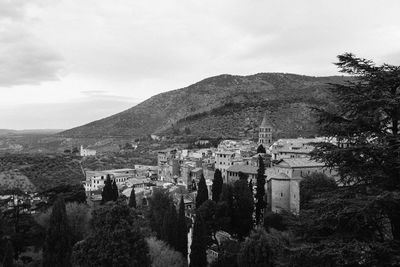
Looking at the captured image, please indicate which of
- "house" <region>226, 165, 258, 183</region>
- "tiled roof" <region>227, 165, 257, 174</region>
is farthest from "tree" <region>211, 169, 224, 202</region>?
"tiled roof" <region>227, 165, 257, 174</region>

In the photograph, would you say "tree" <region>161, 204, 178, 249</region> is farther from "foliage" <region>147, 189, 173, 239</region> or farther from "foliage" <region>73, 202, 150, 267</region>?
"foliage" <region>73, 202, 150, 267</region>

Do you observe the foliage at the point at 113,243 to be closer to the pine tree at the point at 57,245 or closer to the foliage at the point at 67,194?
the pine tree at the point at 57,245

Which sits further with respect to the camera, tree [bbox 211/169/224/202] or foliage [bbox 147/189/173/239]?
tree [bbox 211/169/224/202]

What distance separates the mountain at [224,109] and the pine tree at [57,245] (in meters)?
76.3

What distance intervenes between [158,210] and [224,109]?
96130mm

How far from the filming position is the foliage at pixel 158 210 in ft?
114

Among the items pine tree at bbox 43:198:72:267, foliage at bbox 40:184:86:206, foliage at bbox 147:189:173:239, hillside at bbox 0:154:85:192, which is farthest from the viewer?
hillside at bbox 0:154:85:192

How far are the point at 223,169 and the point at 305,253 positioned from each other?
4834 centimetres

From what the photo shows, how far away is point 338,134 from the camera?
25.4 ft

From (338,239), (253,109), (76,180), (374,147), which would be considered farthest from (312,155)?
(253,109)

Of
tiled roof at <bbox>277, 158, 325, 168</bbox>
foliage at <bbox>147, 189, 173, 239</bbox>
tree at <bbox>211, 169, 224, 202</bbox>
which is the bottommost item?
foliage at <bbox>147, 189, 173, 239</bbox>

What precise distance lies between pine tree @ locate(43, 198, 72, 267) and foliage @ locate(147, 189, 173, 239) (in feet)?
29.0

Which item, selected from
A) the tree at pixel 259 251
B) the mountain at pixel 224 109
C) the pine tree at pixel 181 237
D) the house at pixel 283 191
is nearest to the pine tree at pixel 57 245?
the pine tree at pixel 181 237

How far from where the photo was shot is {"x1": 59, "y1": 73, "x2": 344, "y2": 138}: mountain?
→ 11394 centimetres
